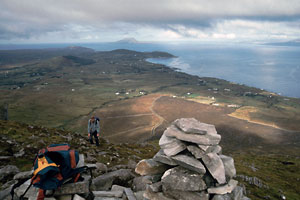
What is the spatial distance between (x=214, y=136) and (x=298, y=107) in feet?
598

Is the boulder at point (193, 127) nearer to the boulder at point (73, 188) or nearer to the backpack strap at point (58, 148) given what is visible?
the boulder at point (73, 188)

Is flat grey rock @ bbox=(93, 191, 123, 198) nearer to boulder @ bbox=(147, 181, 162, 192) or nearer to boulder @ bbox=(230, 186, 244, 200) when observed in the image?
boulder @ bbox=(147, 181, 162, 192)

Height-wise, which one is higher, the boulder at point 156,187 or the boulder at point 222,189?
the boulder at point 222,189

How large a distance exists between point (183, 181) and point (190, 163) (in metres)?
1.16

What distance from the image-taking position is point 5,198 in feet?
36.8

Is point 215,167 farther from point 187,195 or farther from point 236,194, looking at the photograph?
point 236,194

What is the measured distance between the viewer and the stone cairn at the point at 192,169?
12469 mm

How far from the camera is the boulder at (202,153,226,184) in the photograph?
12.6 meters

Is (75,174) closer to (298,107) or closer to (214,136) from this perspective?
(214,136)

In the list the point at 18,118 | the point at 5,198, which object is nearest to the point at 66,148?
the point at 5,198

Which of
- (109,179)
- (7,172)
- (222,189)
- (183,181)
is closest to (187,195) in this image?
(183,181)

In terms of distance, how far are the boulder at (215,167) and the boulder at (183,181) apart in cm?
77

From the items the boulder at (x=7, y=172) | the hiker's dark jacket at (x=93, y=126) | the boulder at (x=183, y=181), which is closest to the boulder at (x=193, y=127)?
the boulder at (x=183, y=181)

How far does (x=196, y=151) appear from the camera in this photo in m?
13.0
